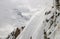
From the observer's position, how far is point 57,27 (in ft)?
67.1

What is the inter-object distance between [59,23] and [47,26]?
1.92 metres

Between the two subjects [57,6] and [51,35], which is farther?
[57,6]

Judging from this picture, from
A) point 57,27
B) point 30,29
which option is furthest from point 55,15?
point 30,29

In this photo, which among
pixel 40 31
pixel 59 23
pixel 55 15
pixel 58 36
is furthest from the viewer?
pixel 40 31

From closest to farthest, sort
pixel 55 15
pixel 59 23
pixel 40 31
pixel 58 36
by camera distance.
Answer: pixel 58 36, pixel 59 23, pixel 55 15, pixel 40 31

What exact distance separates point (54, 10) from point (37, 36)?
3621 mm

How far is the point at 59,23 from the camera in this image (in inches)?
821

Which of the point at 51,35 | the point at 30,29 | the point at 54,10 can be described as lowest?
the point at 30,29

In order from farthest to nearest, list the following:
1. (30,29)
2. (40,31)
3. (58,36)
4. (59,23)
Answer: (30,29) < (40,31) < (59,23) < (58,36)

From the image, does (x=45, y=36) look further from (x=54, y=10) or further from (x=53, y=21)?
(x=54, y=10)

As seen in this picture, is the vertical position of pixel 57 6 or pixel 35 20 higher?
pixel 57 6

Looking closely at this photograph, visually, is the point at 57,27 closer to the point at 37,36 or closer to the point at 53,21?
the point at 53,21

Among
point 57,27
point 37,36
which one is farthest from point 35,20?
point 57,27

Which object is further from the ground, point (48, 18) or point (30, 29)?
point (48, 18)
